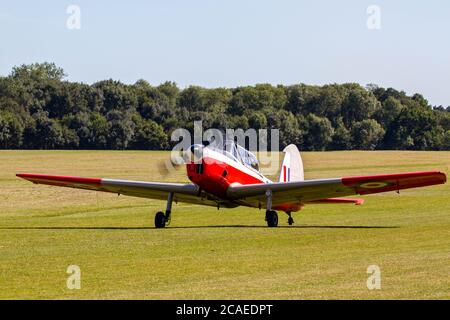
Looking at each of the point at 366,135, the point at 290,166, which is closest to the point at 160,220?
the point at 290,166

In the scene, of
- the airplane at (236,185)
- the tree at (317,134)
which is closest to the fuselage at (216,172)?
the airplane at (236,185)

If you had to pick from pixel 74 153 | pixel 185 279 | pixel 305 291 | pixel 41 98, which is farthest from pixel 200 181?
pixel 41 98

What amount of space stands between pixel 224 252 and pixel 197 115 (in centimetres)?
8421

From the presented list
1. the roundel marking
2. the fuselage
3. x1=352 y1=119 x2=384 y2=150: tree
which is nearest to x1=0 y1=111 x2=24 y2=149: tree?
x1=352 y1=119 x2=384 y2=150: tree

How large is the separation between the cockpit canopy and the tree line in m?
63.5

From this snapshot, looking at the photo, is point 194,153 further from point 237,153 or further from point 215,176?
point 237,153

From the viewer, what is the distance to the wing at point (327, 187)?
77.3 ft

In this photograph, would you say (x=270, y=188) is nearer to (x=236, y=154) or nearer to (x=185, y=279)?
(x=236, y=154)

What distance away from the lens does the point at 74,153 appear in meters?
94.5

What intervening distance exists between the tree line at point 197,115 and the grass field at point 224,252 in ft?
186

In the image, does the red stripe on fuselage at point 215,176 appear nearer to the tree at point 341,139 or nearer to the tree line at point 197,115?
the tree line at point 197,115

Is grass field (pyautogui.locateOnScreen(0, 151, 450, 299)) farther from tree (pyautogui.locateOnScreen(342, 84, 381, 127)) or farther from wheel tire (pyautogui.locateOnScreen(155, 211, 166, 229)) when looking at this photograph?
tree (pyautogui.locateOnScreen(342, 84, 381, 127))

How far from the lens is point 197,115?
10244cm
